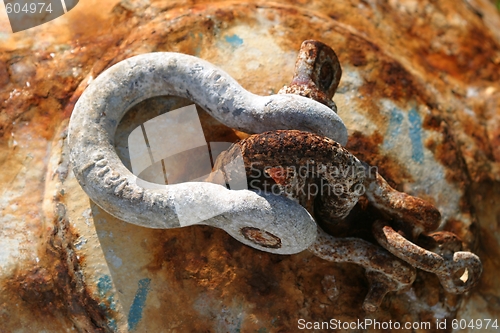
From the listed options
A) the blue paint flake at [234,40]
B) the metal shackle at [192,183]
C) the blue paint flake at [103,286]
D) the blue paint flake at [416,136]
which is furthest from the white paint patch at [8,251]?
the blue paint flake at [416,136]

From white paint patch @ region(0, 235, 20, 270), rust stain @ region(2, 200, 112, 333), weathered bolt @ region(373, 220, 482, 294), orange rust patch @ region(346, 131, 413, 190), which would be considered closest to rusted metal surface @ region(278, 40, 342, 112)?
orange rust patch @ region(346, 131, 413, 190)

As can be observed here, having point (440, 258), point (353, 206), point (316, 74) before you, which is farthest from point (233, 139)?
point (440, 258)

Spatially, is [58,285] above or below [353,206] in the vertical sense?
below

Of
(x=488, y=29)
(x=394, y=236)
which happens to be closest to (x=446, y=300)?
(x=394, y=236)

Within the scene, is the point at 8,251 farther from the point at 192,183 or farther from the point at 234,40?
the point at 234,40

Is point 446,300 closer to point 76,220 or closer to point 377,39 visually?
point 377,39

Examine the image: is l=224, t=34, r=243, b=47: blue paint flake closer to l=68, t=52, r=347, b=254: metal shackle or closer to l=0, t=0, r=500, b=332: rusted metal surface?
l=0, t=0, r=500, b=332: rusted metal surface
